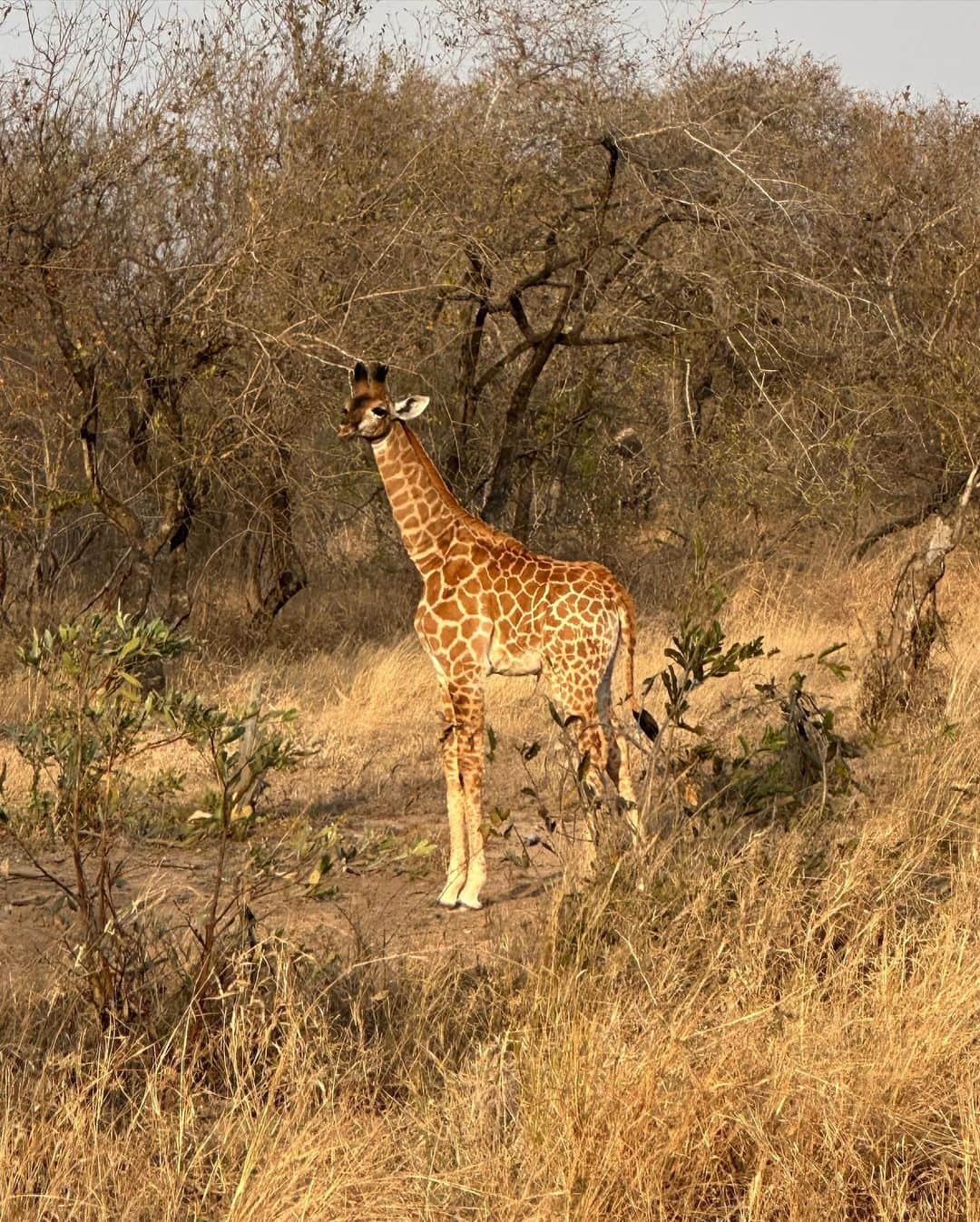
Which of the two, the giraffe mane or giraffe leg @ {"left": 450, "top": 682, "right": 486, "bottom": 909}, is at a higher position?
the giraffe mane

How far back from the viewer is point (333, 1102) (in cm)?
401

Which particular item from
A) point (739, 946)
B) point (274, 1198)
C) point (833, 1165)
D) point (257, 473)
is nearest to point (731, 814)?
point (739, 946)

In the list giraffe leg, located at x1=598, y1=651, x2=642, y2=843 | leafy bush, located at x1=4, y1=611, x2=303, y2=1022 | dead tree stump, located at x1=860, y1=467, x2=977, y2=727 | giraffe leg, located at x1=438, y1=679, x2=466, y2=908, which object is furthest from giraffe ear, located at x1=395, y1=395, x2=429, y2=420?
dead tree stump, located at x1=860, y1=467, x2=977, y2=727

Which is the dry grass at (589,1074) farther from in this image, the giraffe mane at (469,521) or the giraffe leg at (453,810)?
the giraffe mane at (469,521)

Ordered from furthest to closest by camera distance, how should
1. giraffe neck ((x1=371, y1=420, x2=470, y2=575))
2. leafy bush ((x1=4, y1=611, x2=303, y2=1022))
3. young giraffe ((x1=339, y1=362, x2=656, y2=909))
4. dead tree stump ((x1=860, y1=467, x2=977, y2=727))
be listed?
1. dead tree stump ((x1=860, y1=467, x2=977, y2=727))
2. giraffe neck ((x1=371, y1=420, x2=470, y2=575))
3. young giraffe ((x1=339, y1=362, x2=656, y2=909))
4. leafy bush ((x1=4, y1=611, x2=303, y2=1022))

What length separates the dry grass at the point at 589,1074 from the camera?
3658 mm

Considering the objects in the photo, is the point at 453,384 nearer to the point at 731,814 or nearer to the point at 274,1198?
the point at 731,814

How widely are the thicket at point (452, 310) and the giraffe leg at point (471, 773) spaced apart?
318 centimetres

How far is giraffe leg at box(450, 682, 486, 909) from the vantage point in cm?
636

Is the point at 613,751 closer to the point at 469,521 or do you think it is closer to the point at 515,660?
the point at 515,660

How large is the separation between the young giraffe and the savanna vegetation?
0.31m

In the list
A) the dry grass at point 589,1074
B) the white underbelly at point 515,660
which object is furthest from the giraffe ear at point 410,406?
the dry grass at point 589,1074

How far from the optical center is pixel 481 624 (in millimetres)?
6824

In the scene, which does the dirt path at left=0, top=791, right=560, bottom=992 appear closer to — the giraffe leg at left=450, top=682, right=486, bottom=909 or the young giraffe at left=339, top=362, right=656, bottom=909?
the giraffe leg at left=450, top=682, right=486, bottom=909
